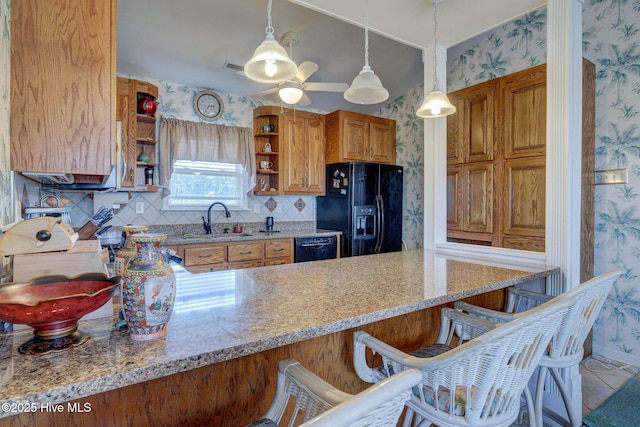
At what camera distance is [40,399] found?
59 cm

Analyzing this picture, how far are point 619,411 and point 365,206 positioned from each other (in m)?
2.63

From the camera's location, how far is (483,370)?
918mm

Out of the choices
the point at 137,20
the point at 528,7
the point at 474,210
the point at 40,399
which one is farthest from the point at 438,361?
the point at 137,20

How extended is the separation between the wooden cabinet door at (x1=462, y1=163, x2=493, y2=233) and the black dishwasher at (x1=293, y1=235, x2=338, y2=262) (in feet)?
4.75

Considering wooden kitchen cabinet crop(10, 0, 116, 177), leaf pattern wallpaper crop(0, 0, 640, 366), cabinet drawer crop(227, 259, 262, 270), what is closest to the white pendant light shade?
wooden kitchen cabinet crop(10, 0, 116, 177)

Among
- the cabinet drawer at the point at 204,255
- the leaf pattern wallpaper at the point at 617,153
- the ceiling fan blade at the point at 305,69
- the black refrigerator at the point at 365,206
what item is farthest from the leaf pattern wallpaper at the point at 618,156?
the cabinet drawer at the point at 204,255

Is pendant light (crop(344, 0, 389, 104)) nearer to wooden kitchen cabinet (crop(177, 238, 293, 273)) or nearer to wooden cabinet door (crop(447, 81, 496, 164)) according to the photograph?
wooden cabinet door (crop(447, 81, 496, 164))

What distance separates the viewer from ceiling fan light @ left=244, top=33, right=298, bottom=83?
5.14 feet

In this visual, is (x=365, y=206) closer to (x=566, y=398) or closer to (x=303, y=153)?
(x=303, y=153)

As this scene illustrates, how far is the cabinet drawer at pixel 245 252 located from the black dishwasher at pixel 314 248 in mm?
418

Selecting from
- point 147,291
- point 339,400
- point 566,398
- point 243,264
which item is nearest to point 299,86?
point 243,264

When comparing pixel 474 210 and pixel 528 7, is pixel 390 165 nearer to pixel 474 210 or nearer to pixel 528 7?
pixel 474 210

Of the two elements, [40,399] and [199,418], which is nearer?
[40,399]

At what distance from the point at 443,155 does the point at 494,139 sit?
0.96m
